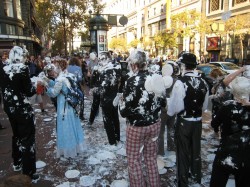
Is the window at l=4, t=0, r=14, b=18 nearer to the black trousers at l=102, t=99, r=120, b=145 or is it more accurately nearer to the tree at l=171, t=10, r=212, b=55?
the tree at l=171, t=10, r=212, b=55

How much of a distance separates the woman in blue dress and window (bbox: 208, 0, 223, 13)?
28324 mm

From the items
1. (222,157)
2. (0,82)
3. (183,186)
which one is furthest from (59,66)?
(222,157)

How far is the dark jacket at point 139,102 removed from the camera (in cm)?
291

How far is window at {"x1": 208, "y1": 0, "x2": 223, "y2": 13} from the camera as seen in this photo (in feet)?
93.1

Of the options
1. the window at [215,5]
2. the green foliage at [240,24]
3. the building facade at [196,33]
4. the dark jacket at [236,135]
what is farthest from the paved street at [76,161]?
the window at [215,5]

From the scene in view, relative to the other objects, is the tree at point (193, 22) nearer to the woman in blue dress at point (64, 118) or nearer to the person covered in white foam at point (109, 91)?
the person covered in white foam at point (109, 91)

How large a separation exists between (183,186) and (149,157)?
66 centimetres

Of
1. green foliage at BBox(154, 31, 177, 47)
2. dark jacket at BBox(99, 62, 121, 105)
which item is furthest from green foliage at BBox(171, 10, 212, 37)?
dark jacket at BBox(99, 62, 121, 105)

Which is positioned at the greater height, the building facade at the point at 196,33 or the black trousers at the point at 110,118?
the building facade at the point at 196,33

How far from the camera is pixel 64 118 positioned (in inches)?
168

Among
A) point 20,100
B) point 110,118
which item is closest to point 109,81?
point 110,118

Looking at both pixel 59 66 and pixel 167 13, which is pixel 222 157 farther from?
pixel 167 13

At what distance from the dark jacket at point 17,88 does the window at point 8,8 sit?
22.9 m

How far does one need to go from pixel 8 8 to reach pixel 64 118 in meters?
23.9
